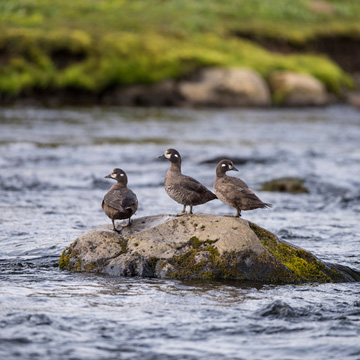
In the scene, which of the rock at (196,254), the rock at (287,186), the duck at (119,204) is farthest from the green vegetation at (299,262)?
the rock at (287,186)

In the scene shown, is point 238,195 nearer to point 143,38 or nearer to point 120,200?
point 120,200

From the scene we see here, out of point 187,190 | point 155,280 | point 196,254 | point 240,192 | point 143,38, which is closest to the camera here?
point 155,280

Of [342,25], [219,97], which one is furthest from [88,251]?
[342,25]

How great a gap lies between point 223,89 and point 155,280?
30.0m

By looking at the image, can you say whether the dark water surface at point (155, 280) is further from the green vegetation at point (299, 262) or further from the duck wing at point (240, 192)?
the duck wing at point (240, 192)

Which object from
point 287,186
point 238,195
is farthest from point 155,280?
point 287,186

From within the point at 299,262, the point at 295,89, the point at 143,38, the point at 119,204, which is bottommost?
the point at 299,262

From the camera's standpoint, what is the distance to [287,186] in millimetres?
16000

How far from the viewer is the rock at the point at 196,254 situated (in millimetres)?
8344

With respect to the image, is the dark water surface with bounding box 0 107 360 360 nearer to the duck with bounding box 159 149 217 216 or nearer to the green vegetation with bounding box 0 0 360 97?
the duck with bounding box 159 149 217 216

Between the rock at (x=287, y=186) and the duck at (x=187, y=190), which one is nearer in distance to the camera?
the duck at (x=187, y=190)

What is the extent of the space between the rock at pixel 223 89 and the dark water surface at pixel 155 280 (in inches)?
412

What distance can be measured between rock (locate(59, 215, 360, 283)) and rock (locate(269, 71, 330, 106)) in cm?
3072

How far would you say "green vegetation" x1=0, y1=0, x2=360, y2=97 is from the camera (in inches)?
1475
